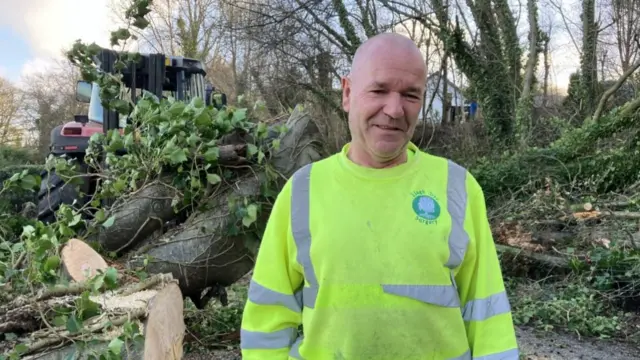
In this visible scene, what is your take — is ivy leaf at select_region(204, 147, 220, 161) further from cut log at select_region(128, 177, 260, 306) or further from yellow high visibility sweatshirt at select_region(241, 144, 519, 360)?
yellow high visibility sweatshirt at select_region(241, 144, 519, 360)

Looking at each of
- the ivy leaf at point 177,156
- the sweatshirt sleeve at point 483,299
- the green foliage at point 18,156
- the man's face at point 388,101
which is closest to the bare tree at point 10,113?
the green foliage at point 18,156

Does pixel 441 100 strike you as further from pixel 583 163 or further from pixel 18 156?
pixel 18 156

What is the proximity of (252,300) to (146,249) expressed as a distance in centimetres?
247

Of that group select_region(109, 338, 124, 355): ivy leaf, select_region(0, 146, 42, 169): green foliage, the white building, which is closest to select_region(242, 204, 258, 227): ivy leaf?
select_region(109, 338, 124, 355): ivy leaf

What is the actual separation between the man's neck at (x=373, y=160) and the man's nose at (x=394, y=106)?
12 centimetres

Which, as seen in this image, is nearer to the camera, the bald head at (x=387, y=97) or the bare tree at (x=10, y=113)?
the bald head at (x=387, y=97)

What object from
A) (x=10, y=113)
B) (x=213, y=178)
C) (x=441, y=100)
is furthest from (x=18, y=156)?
(x=213, y=178)

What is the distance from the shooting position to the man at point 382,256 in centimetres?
142

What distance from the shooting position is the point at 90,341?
7.72ft

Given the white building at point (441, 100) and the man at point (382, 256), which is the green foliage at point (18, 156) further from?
the man at point (382, 256)

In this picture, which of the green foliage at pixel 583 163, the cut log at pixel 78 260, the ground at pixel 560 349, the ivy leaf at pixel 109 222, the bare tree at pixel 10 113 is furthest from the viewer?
the bare tree at pixel 10 113

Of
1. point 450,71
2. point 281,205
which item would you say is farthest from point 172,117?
point 450,71

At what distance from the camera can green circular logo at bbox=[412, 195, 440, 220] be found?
4.78 ft

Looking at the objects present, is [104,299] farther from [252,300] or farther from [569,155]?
[569,155]
